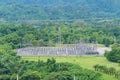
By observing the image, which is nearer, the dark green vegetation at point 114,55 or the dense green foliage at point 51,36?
the dark green vegetation at point 114,55

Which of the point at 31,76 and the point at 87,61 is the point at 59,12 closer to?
the point at 87,61

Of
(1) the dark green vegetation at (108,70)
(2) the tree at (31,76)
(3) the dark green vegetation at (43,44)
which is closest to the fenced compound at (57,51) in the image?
(3) the dark green vegetation at (43,44)

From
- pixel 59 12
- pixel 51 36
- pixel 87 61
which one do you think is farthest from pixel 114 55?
pixel 59 12

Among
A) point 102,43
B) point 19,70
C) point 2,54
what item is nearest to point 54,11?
point 102,43

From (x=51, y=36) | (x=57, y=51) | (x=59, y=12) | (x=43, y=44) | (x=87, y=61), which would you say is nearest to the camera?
(x=87, y=61)

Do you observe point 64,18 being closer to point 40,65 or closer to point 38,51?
point 38,51

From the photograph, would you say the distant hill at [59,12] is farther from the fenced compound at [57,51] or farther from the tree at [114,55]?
the tree at [114,55]

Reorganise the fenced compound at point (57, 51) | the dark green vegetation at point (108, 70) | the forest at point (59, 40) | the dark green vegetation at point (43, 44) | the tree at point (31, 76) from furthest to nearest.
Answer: the fenced compound at point (57, 51)
the dark green vegetation at point (108, 70)
the forest at point (59, 40)
the dark green vegetation at point (43, 44)
the tree at point (31, 76)

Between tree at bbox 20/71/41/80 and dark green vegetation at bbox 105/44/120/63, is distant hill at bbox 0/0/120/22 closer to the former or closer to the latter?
dark green vegetation at bbox 105/44/120/63

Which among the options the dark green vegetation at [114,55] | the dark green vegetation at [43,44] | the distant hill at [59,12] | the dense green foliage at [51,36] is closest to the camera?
the dark green vegetation at [43,44]

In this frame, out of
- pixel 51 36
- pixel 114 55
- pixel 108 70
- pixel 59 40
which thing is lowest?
pixel 108 70

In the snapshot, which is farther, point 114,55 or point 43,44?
point 43,44
